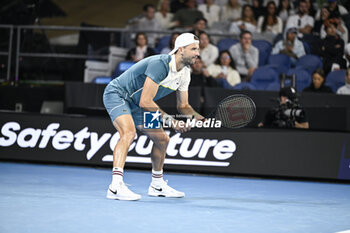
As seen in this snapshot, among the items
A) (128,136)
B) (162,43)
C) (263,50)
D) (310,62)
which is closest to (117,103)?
(128,136)

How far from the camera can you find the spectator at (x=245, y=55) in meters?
12.5

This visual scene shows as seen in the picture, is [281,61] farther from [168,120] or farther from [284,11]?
[168,120]

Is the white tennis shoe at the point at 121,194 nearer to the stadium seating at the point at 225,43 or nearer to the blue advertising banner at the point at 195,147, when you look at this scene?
the blue advertising banner at the point at 195,147

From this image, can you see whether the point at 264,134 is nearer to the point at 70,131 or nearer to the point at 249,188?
the point at 249,188

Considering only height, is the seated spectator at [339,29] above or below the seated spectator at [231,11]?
below

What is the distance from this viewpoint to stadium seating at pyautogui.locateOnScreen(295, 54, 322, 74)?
12.4 metres

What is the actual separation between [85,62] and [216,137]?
16.7 ft

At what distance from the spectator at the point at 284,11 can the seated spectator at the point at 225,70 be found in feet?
11.6

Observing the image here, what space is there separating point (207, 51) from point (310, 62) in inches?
90.5

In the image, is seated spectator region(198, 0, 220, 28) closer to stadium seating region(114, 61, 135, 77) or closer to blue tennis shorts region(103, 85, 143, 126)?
stadium seating region(114, 61, 135, 77)

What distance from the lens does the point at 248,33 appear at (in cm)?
1255

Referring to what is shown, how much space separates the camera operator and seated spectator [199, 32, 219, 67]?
9.54ft

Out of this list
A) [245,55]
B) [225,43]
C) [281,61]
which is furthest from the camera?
[225,43]

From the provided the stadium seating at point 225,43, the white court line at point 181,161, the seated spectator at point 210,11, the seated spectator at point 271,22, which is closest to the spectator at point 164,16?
the seated spectator at point 210,11
